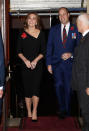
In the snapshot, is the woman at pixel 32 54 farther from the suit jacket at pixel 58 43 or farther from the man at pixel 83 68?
the man at pixel 83 68

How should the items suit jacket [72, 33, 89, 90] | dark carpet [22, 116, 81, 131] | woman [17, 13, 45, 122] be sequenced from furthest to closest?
1. woman [17, 13, 45, 122]
2. dark carpet [22, 116, 81, 131]
3. suit jacket [72, 33, 89, 90]

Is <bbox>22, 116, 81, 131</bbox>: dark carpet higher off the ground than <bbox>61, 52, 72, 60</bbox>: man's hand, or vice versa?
<bbox>61, 52, 72, 60</bbox>: man's hand

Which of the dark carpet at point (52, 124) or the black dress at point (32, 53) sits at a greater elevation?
the black dress at point (32, 53)

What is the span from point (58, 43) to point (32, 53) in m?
0.42

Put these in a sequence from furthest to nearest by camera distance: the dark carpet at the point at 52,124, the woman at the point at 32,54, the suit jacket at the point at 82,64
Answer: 1. the woman at the point at 32,54
2. the dark carpet at the point at 52,124
3. the suit jacket at the point at 82,64

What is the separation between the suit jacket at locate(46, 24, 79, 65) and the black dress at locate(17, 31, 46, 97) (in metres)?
0.14

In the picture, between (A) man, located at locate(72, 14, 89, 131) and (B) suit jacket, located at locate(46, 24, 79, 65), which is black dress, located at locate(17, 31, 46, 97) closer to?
(B) suit jacket, located at locate(46, 24, 79, 65)

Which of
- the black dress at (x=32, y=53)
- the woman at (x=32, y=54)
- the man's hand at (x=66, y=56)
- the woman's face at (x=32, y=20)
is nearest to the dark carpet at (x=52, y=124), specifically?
the woman at (x=32, y=54)

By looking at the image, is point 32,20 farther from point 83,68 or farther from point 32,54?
point 83,68

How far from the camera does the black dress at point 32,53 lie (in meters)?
4.11

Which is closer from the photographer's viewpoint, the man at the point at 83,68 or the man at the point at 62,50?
the man at the point at 83,68

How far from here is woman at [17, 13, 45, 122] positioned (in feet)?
13.4

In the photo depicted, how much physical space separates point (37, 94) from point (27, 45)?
0.74 meters

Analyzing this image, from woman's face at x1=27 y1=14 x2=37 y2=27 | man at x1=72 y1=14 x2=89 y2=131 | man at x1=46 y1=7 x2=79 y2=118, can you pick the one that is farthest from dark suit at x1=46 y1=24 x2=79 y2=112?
man at x1=72 y1=14 x2=89 y2=131
